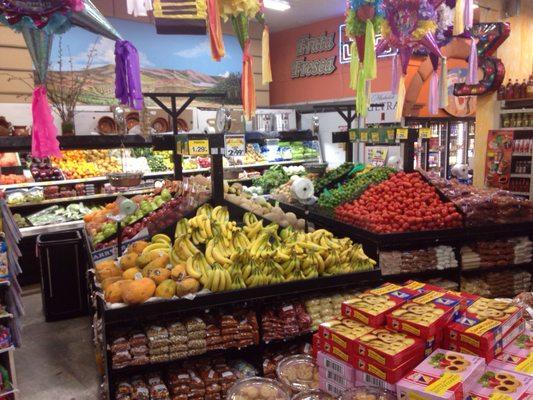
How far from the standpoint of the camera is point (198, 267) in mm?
3172

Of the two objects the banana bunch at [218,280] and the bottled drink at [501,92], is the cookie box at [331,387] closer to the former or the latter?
the banana bunch at [218,280]

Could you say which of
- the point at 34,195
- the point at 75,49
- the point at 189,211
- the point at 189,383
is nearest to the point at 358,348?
the point at 189,383

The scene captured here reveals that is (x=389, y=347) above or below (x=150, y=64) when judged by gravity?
below

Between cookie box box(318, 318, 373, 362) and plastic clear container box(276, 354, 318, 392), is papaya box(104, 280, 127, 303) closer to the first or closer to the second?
plastic clear container box(276, 354, 318, 392)

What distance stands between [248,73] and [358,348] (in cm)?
305

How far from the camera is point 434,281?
473cm

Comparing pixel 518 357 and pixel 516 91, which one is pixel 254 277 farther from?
pixel 516 91

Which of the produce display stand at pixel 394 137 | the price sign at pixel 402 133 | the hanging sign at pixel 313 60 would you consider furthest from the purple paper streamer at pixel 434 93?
the hanging sign at pixel 313 60

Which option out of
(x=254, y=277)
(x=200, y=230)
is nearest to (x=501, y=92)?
(x=200, y=230)

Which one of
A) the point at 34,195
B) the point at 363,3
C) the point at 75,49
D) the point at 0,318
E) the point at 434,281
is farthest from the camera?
the point at 75,49

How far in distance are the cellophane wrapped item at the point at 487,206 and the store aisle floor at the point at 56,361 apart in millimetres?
4067

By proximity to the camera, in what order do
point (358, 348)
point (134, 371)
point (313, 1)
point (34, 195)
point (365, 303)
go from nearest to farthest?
point (358, 348) → point (365, 303) → point (134, 371) → point (34, 195) → point (313, 1)

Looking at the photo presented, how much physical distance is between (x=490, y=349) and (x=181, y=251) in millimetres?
2293

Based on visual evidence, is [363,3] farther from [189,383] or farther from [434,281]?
[189,383]
